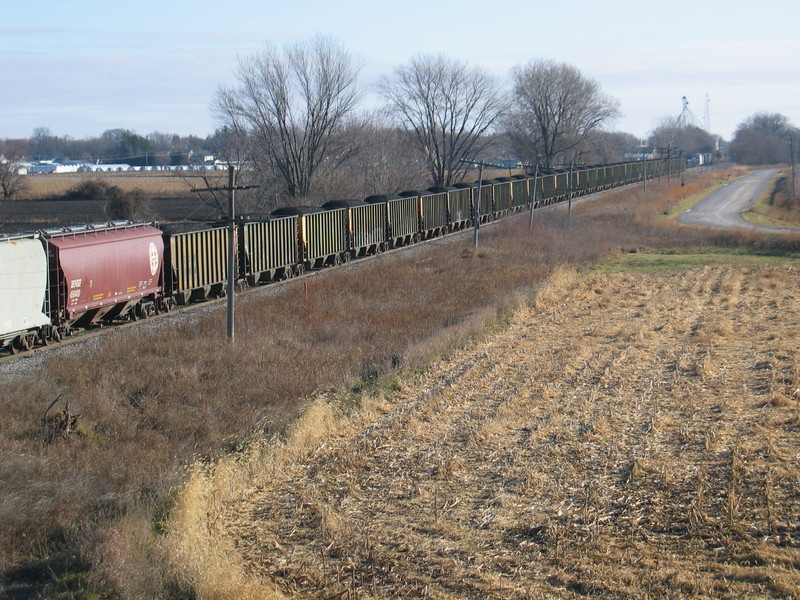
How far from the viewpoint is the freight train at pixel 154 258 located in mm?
17297

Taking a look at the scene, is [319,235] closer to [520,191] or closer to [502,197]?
[502,197]

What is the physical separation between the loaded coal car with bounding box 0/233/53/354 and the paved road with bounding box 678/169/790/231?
5199cm

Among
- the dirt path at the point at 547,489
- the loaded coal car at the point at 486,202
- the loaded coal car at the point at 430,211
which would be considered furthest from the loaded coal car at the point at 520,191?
the dirt path at the point at 547,489

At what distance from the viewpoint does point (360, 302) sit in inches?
960

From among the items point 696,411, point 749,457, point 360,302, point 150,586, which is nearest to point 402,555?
point 150,586

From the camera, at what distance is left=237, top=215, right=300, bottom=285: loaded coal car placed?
2608 centimetres

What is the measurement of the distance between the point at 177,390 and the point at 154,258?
8065mm

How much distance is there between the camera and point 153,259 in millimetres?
21531

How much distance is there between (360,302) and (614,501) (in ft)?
48.9

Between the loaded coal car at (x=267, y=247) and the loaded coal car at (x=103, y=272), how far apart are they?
391 cm

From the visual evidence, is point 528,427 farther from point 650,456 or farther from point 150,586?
point 150,586

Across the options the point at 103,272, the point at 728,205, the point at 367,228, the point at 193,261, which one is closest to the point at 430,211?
the point at 367,228

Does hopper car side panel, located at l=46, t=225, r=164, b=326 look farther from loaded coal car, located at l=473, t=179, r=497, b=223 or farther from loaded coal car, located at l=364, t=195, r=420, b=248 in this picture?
loaded coal car, located at l=473, t=179, r=497, b=223

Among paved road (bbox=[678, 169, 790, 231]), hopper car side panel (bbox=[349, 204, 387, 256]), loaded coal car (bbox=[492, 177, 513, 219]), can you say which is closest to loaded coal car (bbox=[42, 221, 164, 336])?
Result: hopper car side panel (bbox=[349, 204, 387, 256])
